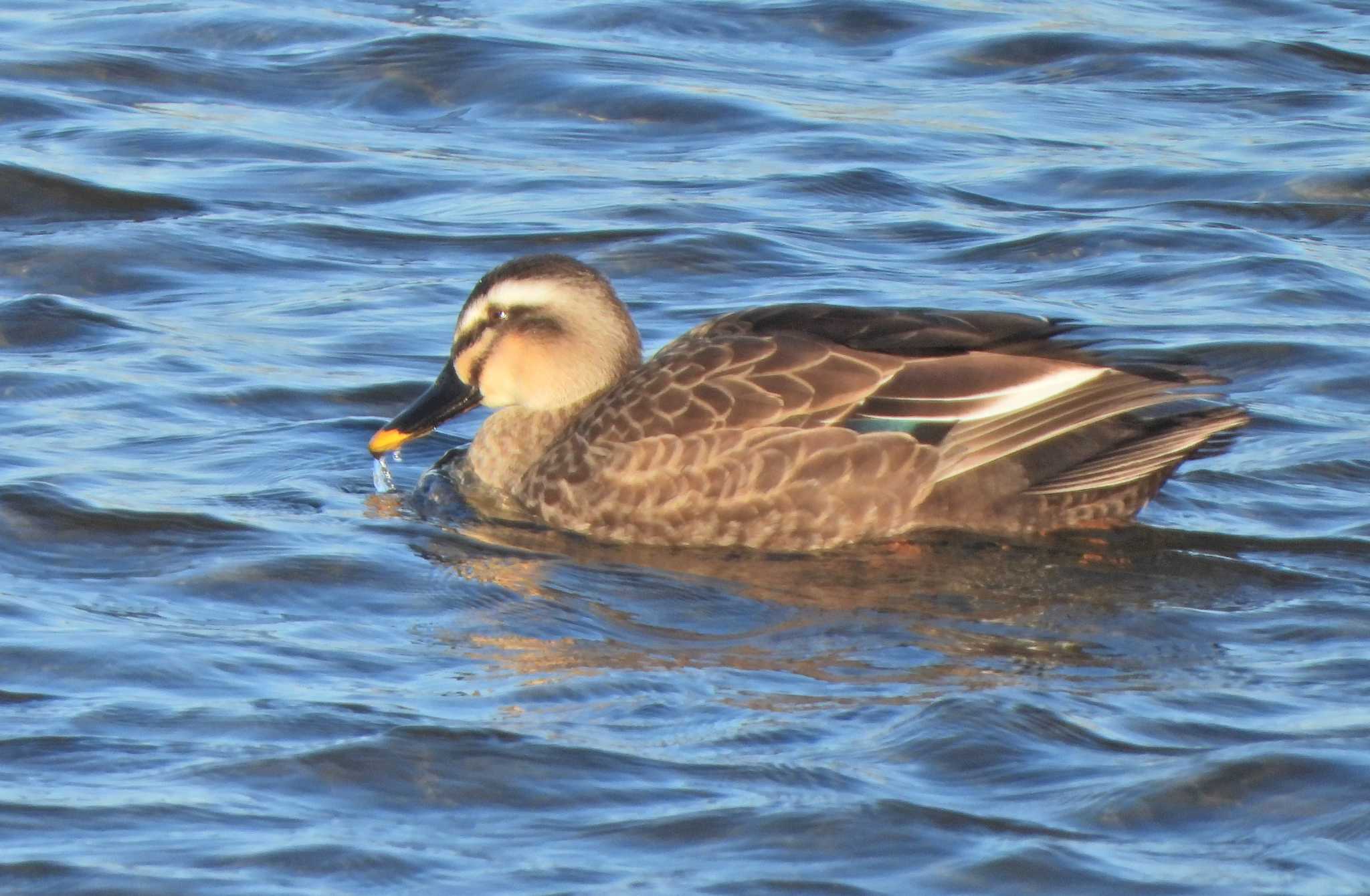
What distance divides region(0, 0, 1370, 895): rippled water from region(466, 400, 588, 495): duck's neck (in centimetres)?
39

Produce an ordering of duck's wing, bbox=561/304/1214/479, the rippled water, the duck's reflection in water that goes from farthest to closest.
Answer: duck's wing, bbox=561/304/1214/479 → the duck's reflection in water → the rippled water

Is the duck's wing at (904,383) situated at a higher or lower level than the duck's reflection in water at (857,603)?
higher

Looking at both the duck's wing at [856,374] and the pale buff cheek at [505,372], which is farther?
the pale buff cheek at [505,372]

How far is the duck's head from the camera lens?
8633mm

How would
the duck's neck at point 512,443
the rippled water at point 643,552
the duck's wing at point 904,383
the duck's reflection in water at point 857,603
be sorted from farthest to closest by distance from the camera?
the duck's neck at point 512,443, the duck's wing at point 904,383, the duck's reflection in water at point 857,603, the rippled water at point 643,552

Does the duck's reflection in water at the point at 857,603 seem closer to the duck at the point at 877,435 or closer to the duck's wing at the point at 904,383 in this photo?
the duck at the point at 877,435

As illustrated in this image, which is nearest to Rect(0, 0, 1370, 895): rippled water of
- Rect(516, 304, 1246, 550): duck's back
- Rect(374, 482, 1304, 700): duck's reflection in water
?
Rect(374, 482, 1304, 700): duck's reflection in water

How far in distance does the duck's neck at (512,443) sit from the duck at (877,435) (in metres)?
0.45

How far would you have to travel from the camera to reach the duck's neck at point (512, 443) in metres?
8.61

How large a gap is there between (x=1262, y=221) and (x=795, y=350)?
15.8 ft

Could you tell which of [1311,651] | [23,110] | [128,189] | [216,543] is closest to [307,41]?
[23,110]

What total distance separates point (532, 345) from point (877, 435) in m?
1.45

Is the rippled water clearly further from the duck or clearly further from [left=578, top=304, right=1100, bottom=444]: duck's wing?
[left=578, top=304, right=1100, bottom=444]: duck's wing

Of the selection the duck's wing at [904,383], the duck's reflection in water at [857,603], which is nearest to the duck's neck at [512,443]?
the duck's reflection in water at [857,603]
